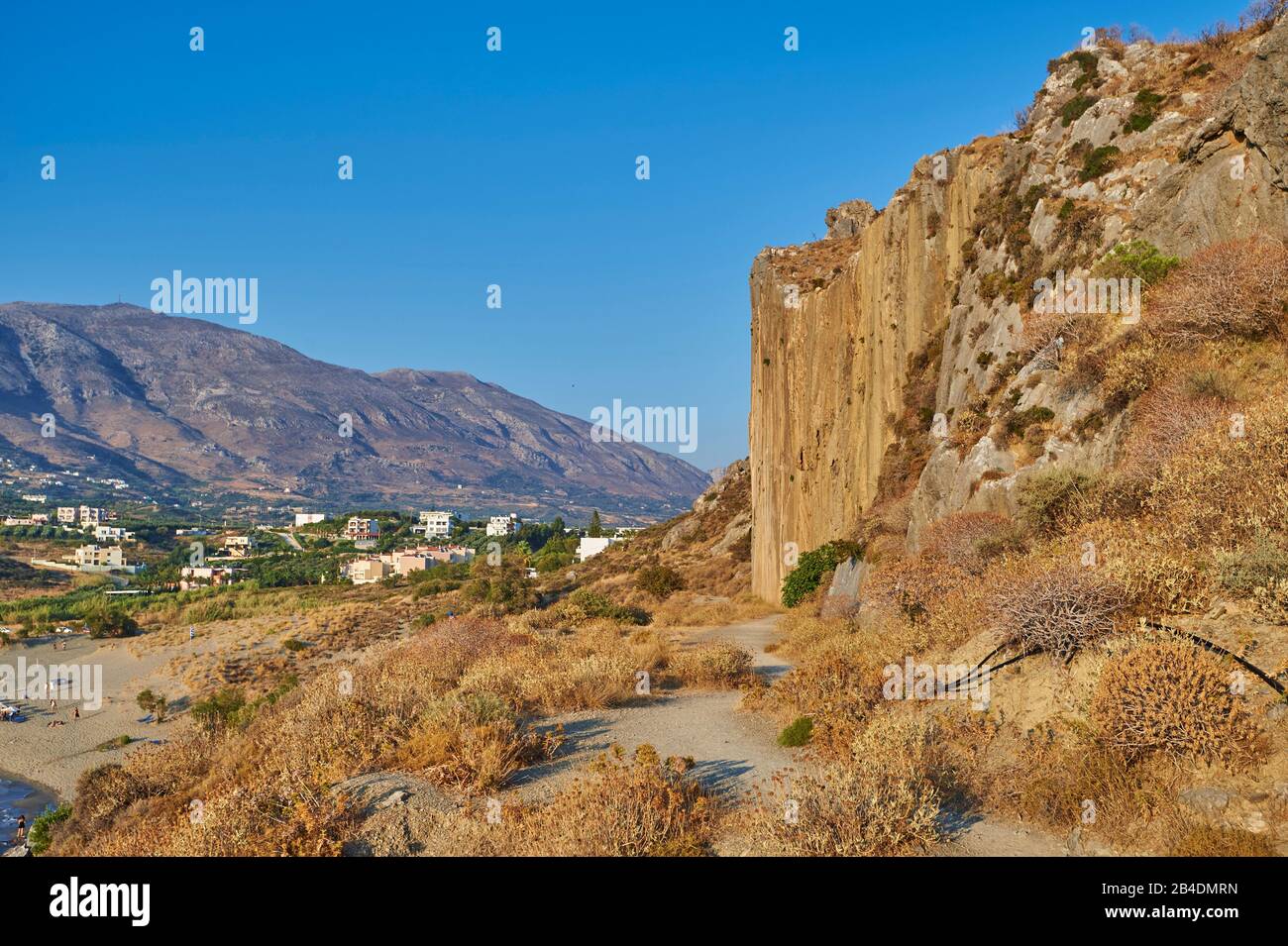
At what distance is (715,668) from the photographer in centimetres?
1520

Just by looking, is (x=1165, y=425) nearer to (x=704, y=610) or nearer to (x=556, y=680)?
(x=556, y=680)

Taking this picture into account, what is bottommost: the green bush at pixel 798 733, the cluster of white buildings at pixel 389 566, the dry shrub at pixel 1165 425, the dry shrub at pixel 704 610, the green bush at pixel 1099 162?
the cluster of white buildings at pixel 389 566

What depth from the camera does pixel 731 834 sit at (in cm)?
726

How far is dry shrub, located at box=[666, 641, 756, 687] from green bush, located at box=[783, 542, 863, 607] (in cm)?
1199

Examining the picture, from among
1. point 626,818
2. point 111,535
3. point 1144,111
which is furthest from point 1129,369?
point 111,535

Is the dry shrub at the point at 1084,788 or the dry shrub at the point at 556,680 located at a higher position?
the dry shrub at the point at 1084,788

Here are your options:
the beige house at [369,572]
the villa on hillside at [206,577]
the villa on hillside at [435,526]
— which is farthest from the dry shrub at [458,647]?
the villa on hillside at [435,526]

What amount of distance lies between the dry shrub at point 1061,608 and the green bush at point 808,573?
17676mm

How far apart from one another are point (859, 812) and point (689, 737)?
4.63 meters

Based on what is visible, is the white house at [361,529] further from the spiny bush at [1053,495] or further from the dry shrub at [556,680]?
the spiny bush at [1053,495]

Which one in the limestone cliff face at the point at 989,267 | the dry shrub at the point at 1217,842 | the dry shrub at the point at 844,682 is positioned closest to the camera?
the dry shrub at the point at 1217,842

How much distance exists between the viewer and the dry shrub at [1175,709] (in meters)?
6.75
